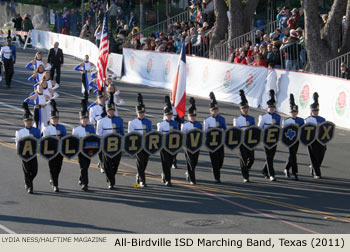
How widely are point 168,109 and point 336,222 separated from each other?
4891 millimetres

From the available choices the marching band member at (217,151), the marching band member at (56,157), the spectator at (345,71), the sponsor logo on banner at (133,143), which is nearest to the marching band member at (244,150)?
the marching band member at (217,151)

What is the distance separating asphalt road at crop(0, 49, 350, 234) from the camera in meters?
14.2

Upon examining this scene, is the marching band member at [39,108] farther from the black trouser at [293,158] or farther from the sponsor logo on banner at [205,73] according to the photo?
the sponsor logo on banner at [205,73]

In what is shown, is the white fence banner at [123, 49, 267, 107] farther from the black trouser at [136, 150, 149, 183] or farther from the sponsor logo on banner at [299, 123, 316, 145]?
the black trouser at [136, 150, 149, 183]

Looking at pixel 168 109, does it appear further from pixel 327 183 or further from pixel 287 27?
pixel 287 27

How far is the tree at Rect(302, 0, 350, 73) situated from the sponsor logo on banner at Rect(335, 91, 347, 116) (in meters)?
4.20

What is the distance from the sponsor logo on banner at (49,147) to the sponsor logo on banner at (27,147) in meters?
0.15

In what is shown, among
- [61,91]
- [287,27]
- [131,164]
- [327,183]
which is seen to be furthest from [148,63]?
[327,183]

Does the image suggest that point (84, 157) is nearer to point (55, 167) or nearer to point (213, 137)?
point (55, 167)

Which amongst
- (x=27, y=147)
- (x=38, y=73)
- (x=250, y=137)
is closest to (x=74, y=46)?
(x=38, y=73)

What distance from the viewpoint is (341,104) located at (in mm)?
24203

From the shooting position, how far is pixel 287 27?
31.6 m

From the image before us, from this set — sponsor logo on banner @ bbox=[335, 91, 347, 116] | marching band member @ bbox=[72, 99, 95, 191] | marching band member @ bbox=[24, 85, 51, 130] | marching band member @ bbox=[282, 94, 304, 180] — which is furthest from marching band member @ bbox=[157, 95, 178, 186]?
sponsor logo on banner @ bbox=[335, 91, 347, 116]

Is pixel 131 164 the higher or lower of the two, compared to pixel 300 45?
lower
